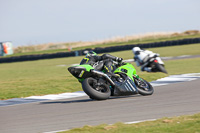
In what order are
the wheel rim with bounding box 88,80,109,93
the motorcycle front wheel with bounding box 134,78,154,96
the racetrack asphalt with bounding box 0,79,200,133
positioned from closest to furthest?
the racetrack asphalt with bounding box 0,79,200,133, the wheel rim with bounding box 88,80,109,93, the motorcycle front wheel with bounding box 134,78,154,96

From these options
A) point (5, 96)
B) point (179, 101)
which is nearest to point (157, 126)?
point (179, 101)

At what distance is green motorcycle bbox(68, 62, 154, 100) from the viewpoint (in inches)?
329

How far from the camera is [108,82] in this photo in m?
8.76

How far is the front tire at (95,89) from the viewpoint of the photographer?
826 centimetres

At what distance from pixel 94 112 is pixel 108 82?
69.7 inches

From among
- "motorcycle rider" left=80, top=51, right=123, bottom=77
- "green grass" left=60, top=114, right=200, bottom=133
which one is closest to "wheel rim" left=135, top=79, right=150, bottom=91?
"motorcycle rider" left=80, top=51, right=123, bottom=77

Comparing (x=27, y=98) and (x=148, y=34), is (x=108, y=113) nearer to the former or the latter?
(x=27, y=98)

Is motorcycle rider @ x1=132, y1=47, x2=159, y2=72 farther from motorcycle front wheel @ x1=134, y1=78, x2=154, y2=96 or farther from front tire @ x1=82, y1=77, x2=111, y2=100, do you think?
front tire @ x1=82, y1=77, x2=111, y2=100

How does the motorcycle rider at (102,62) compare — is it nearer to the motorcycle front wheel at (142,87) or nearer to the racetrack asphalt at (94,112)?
the motorcycle front wheel at (142,87)

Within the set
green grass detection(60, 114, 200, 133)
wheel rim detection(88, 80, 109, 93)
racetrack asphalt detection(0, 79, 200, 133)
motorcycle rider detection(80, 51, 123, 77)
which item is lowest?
racetrack asphalt detection(0, 79, 200, 133)

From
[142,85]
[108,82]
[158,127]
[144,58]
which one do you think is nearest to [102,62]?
[108,82]

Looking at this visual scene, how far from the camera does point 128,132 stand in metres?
5.02

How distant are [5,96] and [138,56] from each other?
6.97 m

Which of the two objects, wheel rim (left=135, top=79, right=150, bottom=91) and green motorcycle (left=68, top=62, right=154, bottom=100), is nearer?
green motorcycle (left=68, top=62, right=154, bottom=100)
